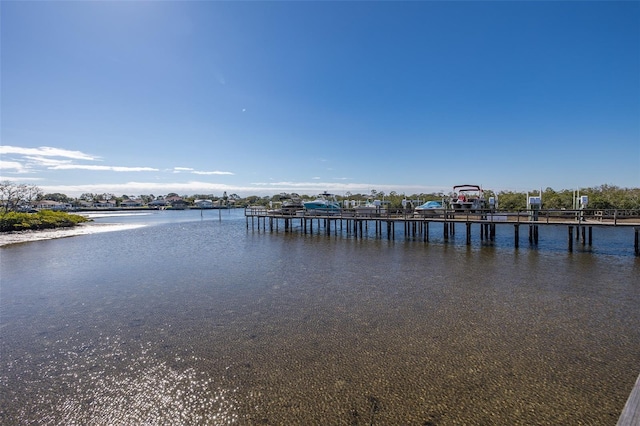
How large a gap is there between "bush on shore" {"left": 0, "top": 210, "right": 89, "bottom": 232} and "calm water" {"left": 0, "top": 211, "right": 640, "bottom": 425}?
2282 centimetres

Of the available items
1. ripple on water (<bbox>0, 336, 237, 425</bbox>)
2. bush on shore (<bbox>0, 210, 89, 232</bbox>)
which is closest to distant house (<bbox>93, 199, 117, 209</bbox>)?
bush on shore (<bbox>0, 210, 89, 232</bbox>)

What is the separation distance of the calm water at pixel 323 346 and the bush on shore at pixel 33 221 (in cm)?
2282

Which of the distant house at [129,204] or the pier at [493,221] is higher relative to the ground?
the distant house at [129,204]

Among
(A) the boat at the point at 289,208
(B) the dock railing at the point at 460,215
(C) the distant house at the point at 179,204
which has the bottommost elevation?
(B) the dock railing at the point at 460,215

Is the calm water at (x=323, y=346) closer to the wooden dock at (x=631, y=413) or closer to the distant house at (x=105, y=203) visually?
the wooden dock at (x=631, y=413)

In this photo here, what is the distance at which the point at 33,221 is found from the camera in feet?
103

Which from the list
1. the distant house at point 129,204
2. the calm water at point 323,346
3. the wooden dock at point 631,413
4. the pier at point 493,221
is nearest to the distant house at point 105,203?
the distant house at point 129,204

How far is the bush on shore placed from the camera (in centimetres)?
2906

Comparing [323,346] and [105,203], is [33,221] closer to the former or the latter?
[323,346]

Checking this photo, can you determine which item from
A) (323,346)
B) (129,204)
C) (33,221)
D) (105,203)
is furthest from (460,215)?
(105,203)

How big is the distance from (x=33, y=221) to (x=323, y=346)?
1536 inches

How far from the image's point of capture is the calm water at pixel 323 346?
4309 mm

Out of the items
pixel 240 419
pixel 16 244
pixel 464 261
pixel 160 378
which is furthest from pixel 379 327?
pixel 16 244

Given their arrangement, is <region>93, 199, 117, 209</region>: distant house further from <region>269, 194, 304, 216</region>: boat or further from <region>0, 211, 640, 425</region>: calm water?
<region>0, 211, 640, 425</region>: calm water
